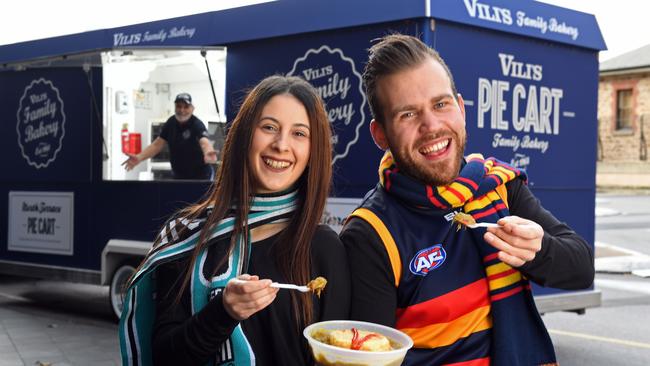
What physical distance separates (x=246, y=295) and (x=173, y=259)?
44 centimetres

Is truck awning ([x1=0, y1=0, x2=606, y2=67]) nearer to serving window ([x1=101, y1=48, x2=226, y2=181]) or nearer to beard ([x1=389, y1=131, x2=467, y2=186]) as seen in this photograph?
serving window ([x1=101, y1=48, x2=226, y2=181])

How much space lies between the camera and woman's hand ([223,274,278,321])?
1.91m

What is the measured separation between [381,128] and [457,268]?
0.45 m

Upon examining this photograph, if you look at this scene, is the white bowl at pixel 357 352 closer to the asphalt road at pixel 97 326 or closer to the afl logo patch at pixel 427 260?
the afl logo patch at pixel 427 260

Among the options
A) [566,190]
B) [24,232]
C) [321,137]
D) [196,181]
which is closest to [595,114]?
[566,190]

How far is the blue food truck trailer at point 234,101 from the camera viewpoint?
643cm

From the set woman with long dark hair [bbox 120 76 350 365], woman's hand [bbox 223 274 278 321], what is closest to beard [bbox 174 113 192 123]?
woman with long dark hair [bbox 120 76 350 365]

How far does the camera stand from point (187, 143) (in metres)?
7.59

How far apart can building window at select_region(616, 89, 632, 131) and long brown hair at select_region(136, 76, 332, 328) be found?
39.7m

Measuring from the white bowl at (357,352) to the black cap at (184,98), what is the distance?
19.1 ft

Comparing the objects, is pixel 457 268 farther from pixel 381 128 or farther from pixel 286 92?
pixel 286 92

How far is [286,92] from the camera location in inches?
90.9

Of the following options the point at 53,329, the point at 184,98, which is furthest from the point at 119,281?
the point at 184,98

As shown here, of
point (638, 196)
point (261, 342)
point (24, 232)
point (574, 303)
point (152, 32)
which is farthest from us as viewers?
point (638, 196)
